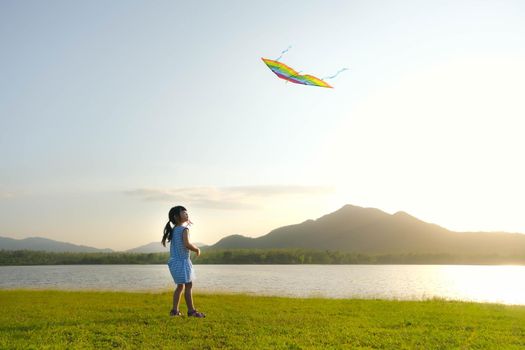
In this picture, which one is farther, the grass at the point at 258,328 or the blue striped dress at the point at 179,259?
the blue striped dress at the point at 179,259

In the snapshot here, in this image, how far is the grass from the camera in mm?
10297

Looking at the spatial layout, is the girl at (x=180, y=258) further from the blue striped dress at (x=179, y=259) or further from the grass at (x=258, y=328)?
the grass at (x=258, y=328)

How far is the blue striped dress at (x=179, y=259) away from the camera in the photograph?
13.2m

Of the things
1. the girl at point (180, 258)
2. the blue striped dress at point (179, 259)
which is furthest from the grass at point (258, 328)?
the blue striped dress at point (179, 259)

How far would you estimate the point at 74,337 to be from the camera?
10.8 meters

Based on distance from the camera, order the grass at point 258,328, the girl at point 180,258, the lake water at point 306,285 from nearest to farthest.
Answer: the grass at point 258,328
the girl at point 180,258
the lake water at point 306,285

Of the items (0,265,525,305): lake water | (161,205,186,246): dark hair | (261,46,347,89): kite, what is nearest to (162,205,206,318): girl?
(161,205,186,246): dark hair

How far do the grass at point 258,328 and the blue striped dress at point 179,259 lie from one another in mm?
1109

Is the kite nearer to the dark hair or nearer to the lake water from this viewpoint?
the dark hair

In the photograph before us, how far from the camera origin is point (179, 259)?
1335 cm

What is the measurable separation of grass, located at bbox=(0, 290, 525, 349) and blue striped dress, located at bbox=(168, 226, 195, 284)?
3.64 feet

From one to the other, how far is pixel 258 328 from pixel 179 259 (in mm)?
2978

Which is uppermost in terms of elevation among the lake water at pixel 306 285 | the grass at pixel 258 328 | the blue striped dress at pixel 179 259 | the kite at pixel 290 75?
the kite at pixel 290 75

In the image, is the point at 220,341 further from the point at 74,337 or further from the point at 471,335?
the point at 471,335
